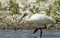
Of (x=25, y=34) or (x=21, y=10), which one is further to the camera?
(x=21, y=10)

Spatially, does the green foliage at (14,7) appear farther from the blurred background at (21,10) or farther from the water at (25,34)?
the water at (25,34)

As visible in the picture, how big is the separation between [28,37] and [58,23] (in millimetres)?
2952

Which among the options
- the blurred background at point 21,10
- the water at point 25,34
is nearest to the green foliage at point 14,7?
the blurred background at point 21,10

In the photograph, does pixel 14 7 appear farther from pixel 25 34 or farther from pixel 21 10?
pixel 25 34

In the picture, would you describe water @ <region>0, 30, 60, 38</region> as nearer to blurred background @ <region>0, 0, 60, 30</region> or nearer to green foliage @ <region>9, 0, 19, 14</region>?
blurred background @ <region>0, 0, 60, 30</region>

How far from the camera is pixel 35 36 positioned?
45.8 ft

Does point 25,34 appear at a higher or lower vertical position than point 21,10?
lower

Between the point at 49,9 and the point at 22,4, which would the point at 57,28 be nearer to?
the point at 49,9

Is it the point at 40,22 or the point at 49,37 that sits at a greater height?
the point at 40,22

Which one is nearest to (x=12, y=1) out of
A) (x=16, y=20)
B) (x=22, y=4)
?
(x=22, y=4)

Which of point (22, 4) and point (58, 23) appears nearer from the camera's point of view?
point (58, 23)

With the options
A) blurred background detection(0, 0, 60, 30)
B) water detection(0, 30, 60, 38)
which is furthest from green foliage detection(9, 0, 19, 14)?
water detection(0, 30, 60, 38)

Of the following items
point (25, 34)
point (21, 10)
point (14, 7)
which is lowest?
point (25, 34)

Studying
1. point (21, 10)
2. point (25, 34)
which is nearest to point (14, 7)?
point (21, 10)
